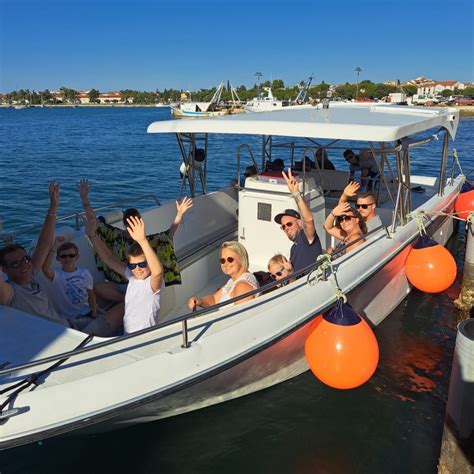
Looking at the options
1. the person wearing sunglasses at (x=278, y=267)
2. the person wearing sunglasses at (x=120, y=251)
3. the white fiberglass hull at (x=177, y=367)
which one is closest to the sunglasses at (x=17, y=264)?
the white fiberglass hull at (x=177, y=367)

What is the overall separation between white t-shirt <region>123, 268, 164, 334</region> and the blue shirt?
1340 mm

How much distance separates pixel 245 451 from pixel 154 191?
11.8m

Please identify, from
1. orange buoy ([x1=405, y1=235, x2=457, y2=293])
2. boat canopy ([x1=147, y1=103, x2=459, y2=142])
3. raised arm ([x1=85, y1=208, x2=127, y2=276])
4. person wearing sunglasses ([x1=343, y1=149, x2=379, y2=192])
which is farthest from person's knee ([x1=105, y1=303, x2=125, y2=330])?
person wearing sunglasses ([x1=343, y1=149, x2=379, y2=192])

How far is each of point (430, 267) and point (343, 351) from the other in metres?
2.44

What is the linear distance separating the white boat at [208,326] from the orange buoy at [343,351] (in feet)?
0.53

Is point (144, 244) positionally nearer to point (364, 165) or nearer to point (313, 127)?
point (313, 127)

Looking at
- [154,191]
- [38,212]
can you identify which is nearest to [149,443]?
[38,212]

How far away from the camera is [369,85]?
9325cm

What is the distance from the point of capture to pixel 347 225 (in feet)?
15.2

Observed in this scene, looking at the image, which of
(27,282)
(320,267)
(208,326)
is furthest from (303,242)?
(27,282)

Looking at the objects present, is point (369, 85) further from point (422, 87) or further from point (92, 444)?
point (92, 444)

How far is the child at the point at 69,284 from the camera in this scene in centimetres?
375

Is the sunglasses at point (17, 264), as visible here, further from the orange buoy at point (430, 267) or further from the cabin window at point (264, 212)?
the orange buoy at point (430, 267)

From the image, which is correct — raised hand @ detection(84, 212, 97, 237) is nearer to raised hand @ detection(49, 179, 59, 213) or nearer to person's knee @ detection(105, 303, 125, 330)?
raised hand @ detection(49, 179, 59, 213)
